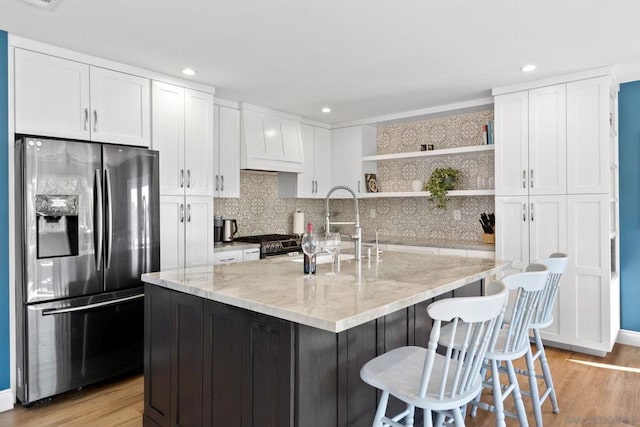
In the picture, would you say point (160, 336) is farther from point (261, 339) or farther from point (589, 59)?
point (589, 59)

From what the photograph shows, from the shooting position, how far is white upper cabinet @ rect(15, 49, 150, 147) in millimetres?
2750

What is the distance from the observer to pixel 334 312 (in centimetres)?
144

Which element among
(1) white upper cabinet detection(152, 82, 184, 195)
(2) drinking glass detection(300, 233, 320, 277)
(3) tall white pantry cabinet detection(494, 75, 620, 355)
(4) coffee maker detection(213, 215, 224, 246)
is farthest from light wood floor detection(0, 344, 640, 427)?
(4) coffee maker detection(213, 215, 224, 246)

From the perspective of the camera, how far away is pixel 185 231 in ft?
12.1


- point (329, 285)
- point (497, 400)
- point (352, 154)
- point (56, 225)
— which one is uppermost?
point (352, 154)

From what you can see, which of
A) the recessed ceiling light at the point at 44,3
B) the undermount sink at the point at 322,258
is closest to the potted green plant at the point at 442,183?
the undermount sink at the point at 322,258

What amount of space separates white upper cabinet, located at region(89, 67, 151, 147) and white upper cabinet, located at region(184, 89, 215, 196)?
1.26ft

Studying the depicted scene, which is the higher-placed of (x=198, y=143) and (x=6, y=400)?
(x=198, y=143)

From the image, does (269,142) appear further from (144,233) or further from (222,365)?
(222,365)

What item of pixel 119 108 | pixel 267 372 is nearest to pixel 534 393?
pixel 267 372

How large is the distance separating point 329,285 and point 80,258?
6.17 ft

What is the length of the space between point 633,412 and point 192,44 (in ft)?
12.1

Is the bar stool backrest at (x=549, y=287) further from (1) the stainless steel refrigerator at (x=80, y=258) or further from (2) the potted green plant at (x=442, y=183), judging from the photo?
(1) the stainless steel refrigerator at (x=80, y=258)

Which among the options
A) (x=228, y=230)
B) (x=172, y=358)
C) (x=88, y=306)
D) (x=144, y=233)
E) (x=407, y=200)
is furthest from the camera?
(x=407, y=200)
